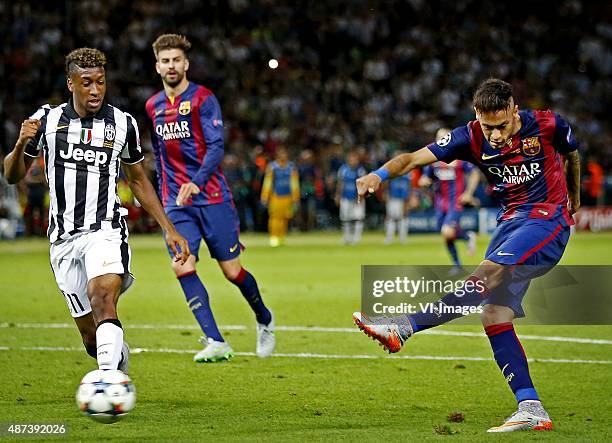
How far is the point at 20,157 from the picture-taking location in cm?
677

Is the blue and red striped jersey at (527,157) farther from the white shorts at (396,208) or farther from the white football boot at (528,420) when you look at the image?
the white shorts at (396,208)

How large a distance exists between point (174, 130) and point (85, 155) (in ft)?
8.40

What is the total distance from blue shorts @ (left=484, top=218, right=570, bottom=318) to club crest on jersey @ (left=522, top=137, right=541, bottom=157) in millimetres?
427

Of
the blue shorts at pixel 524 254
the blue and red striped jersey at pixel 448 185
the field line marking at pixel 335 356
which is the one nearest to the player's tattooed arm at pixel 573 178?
the blue shorts at pixel 524 254

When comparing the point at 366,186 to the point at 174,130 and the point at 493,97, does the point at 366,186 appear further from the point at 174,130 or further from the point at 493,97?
the point at 174,130

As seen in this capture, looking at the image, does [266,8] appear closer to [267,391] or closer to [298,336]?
[298,336]

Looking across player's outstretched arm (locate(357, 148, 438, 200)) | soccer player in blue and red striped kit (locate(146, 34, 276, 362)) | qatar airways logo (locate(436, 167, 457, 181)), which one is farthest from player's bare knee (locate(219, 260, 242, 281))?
qatar airways logo (locate(436, 167, 457, 181))

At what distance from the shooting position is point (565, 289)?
46.6 feet

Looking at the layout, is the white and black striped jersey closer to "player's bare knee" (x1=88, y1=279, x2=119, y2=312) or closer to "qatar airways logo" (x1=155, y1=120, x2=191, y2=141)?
"player's bare knee" (x1=88, y1=279, x2=119, y2=312)

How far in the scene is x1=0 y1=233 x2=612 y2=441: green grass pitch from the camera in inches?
256

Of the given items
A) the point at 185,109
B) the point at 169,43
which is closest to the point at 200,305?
the point at 185,109

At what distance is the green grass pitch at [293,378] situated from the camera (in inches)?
256

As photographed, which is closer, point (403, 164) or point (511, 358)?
point (511, 358)

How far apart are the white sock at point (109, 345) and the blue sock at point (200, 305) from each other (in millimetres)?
2847
